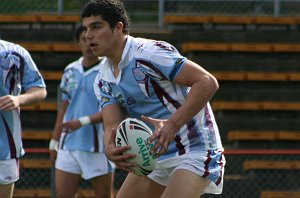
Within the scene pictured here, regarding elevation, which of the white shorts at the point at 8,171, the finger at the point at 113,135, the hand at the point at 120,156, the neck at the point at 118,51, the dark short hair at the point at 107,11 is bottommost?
the white shorts at the point at 8,171

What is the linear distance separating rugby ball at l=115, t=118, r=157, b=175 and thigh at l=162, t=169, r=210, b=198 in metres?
0.17

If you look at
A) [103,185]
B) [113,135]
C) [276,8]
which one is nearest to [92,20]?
[113,135]

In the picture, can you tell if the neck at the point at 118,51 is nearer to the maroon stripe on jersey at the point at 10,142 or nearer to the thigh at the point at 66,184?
the maroon stripe on jersey at the point at 10,142

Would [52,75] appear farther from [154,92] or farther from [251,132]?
[154,92]

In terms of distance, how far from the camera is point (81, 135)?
304 inches

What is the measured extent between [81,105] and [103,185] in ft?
2.56

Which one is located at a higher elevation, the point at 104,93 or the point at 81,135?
the point at 104,93

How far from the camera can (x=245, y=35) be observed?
11.8 m

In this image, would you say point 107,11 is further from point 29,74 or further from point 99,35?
point 29,74

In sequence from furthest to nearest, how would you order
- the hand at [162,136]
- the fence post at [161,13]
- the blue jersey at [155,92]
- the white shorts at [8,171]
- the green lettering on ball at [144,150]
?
the fence post at [161,13]
the white shorts at [8,171]
the blue jersey at [155,92]
the green lettering on ball at [144,150]
the hand at [162,136]

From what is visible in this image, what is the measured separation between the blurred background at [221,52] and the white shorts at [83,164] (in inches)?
70.2

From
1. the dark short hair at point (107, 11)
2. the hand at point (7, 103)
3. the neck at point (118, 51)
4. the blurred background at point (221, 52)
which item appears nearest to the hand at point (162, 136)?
the neck at point (118, 51)

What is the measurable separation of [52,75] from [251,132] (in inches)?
108

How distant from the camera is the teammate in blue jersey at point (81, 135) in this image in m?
7.52
